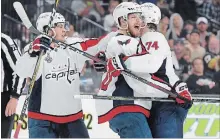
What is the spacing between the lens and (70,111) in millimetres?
3701

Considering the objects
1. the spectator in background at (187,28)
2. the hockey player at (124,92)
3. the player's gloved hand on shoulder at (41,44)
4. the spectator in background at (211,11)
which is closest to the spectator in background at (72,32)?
the spectator in background at (187,28)

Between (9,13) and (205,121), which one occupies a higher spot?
(9,13)

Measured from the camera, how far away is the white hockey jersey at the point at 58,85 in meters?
3.68

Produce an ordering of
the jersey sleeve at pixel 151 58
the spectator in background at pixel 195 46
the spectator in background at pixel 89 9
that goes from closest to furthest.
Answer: the jersey sleeve at pixel 151 58 → the spectator in background at pixel 195 46 → the spectator in background at pixel 89 9

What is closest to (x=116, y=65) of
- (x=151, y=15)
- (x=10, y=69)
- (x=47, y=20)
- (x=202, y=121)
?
(x=151, y=15)

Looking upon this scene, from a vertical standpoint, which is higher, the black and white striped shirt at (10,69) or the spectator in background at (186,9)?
the spectator in background at (186,9)

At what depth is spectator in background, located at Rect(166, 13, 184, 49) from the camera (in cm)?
541

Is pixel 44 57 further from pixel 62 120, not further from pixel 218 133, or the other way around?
pixel 218 133

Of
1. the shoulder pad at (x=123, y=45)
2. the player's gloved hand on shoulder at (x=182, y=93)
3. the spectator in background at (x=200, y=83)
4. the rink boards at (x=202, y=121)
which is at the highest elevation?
the shoulder pad at (x=123, y=45)

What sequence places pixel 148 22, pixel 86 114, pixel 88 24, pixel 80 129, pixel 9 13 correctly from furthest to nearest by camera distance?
pixel 88 24 → pixel 9 13 → pixel 86 114 → pixel 80 129 → pixel 148 22

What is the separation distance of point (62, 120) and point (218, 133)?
1.50m

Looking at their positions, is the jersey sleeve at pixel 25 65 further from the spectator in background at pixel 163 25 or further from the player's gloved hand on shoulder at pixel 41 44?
the spectator in background at pixel 163 25

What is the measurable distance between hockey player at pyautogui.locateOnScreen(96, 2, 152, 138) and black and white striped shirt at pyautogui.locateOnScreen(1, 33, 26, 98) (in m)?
0.67

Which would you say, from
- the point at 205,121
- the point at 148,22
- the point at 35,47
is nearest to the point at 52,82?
the point at 35,47
